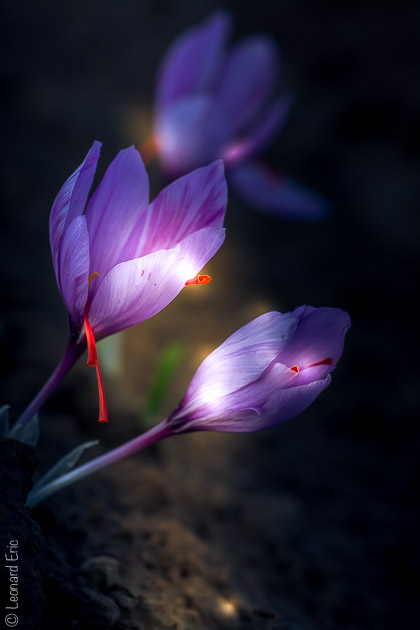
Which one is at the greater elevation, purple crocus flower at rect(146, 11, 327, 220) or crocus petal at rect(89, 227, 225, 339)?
purple crocus flower at rect(146, 11, 327, 220)

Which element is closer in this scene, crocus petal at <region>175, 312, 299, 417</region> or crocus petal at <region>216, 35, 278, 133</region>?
crocus petal at <region>175, 312, 299, 417</region>

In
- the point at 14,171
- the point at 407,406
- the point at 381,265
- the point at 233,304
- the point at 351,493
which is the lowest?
the point at 351,493

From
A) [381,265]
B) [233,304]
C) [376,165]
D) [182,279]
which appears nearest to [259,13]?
[376,165]

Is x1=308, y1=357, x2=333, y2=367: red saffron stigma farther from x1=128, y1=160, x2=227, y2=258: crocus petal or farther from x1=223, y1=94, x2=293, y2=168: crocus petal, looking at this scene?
x1=223, y1=94, x2=293, y2=168: crocus petal

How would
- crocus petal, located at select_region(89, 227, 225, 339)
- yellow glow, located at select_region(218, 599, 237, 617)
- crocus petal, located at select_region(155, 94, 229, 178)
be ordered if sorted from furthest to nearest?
crocus petal, located at select_region(155, 94, 229, 178)
yellow glow, located at select_region(218, 599, 237, 617)
crocus petal, located at select_region(89, 227, 225, 339)

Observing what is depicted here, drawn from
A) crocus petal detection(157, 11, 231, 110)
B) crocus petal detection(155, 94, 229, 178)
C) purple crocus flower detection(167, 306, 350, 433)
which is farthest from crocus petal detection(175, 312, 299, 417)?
crocus petal detection(157, 11, 231, 110)

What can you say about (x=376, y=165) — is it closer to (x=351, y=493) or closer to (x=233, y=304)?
(x=233, y=304)

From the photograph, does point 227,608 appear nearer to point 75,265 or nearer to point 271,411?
point 271,411
